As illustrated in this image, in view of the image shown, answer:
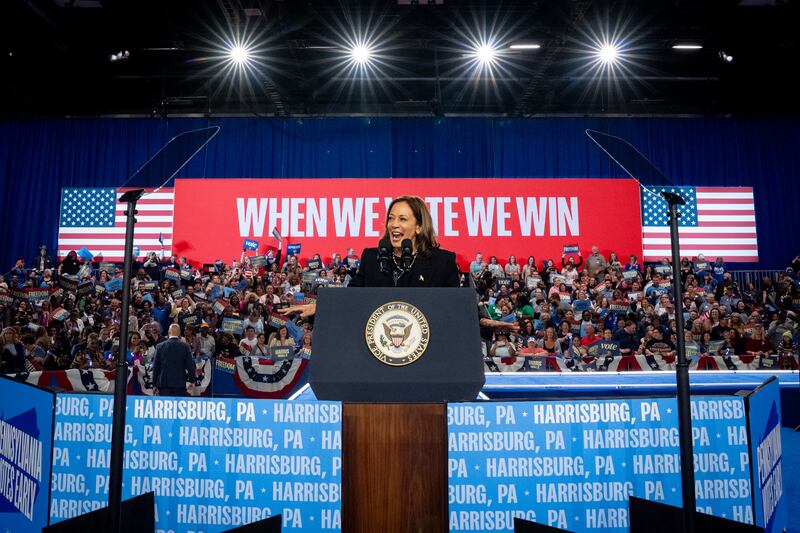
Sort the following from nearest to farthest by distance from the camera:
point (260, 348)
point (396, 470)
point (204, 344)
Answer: point (396, 470) < point (260, 348) < point (204, 344)

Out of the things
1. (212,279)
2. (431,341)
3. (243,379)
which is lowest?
(243,379)

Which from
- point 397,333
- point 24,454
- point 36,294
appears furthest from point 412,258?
point 36,294

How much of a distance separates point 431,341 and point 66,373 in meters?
6.43

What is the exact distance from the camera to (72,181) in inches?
687

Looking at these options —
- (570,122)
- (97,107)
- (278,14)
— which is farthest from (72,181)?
(570,122)

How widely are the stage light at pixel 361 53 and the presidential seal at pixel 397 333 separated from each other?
13444mm

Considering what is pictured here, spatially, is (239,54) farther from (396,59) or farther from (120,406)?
(120,406)

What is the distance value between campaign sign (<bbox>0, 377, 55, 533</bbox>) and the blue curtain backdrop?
1485 cm

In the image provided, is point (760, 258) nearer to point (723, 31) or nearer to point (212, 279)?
point (723, 31)

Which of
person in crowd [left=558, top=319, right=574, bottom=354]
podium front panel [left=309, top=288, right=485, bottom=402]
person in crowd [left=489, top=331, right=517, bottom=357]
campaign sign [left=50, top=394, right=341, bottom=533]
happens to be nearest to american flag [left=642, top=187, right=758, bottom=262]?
person in crowd [left=558, top=319, right=574, bottom=354]

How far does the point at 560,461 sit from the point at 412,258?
1093mm

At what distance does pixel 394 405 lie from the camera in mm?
1929

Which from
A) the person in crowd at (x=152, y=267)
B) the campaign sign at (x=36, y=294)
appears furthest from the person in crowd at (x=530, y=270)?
the campaign sign at (x=36, y=294)

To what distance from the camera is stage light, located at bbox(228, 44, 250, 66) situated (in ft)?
45.6
